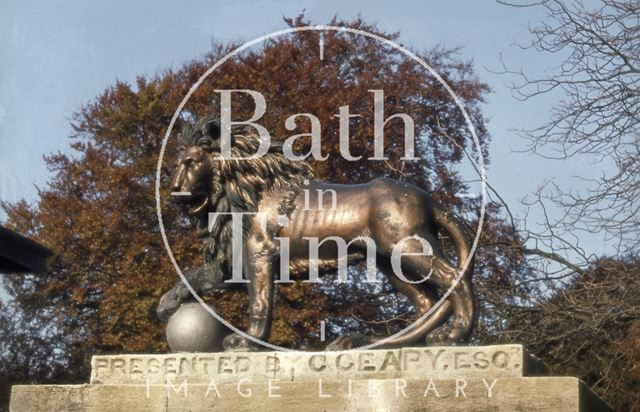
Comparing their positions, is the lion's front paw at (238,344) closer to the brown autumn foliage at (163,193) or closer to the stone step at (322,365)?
the stone step at (322,365)

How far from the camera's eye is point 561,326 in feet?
54.7

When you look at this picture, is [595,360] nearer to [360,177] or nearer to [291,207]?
[360,177]

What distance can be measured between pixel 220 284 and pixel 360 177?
14.6m

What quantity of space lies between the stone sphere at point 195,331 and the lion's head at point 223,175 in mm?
681

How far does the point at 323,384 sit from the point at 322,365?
16 cm

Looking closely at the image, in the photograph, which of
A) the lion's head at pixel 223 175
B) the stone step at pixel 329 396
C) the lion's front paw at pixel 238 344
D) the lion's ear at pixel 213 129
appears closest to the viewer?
the stone step at pixel 329 396

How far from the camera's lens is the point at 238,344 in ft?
32.5

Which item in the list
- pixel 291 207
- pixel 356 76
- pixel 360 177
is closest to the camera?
pixel 291 207

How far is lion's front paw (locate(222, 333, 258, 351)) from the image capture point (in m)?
9.88

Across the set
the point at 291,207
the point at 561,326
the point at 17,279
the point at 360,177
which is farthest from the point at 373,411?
the point at 17,279

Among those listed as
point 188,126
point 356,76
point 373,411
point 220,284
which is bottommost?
point 373,411

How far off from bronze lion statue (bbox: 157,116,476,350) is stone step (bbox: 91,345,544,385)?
414mm

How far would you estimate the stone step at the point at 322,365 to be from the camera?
356 inches

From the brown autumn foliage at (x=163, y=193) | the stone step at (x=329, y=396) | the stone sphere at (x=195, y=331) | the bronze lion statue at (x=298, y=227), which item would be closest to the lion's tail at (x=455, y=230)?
the bronze lion statue at (x=298, y=227)
